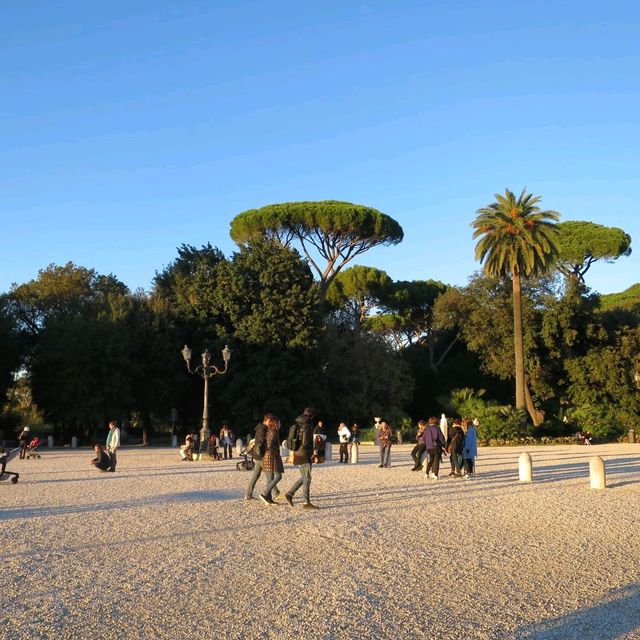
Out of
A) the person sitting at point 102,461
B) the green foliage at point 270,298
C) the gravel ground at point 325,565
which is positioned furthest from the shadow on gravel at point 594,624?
the green foliage at point 270,298

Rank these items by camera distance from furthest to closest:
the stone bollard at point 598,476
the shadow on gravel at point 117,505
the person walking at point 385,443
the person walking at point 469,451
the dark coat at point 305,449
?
1. the person walking at point 385,443
2. the person walking at point 469,451
3. the stone bollard at point 598,476
4. the dark coat at point 305,449
5. the shadow on gravel at point 117,505

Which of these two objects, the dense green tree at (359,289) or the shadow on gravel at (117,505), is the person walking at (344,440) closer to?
the shadow on gravel at (117,505)

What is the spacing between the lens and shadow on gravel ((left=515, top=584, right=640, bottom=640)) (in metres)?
5.79

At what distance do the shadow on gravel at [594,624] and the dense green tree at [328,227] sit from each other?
46715 mm

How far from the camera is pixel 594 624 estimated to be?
610cm

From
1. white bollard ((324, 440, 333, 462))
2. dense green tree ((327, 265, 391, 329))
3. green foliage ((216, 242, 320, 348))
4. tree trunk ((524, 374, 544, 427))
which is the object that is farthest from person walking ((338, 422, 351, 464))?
dense green tree ((327, 265, 391, 329))

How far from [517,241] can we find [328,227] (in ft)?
45.4

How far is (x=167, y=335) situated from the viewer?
44719 mm

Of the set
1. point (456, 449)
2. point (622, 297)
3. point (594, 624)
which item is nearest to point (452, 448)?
point (456, 449)

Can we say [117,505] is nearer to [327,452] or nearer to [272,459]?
[272,459]

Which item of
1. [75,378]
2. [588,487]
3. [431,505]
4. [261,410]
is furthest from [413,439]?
[431,505]

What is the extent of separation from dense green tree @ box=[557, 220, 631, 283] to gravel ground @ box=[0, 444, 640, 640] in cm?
5016

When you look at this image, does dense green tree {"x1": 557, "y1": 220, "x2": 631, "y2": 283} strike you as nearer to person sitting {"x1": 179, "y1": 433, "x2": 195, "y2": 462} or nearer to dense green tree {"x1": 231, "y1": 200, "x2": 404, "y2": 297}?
dense green tree {"x1": 231, "y1": 200, "x2": 404, "y2": 297}

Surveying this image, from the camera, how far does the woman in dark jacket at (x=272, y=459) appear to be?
12766mm
